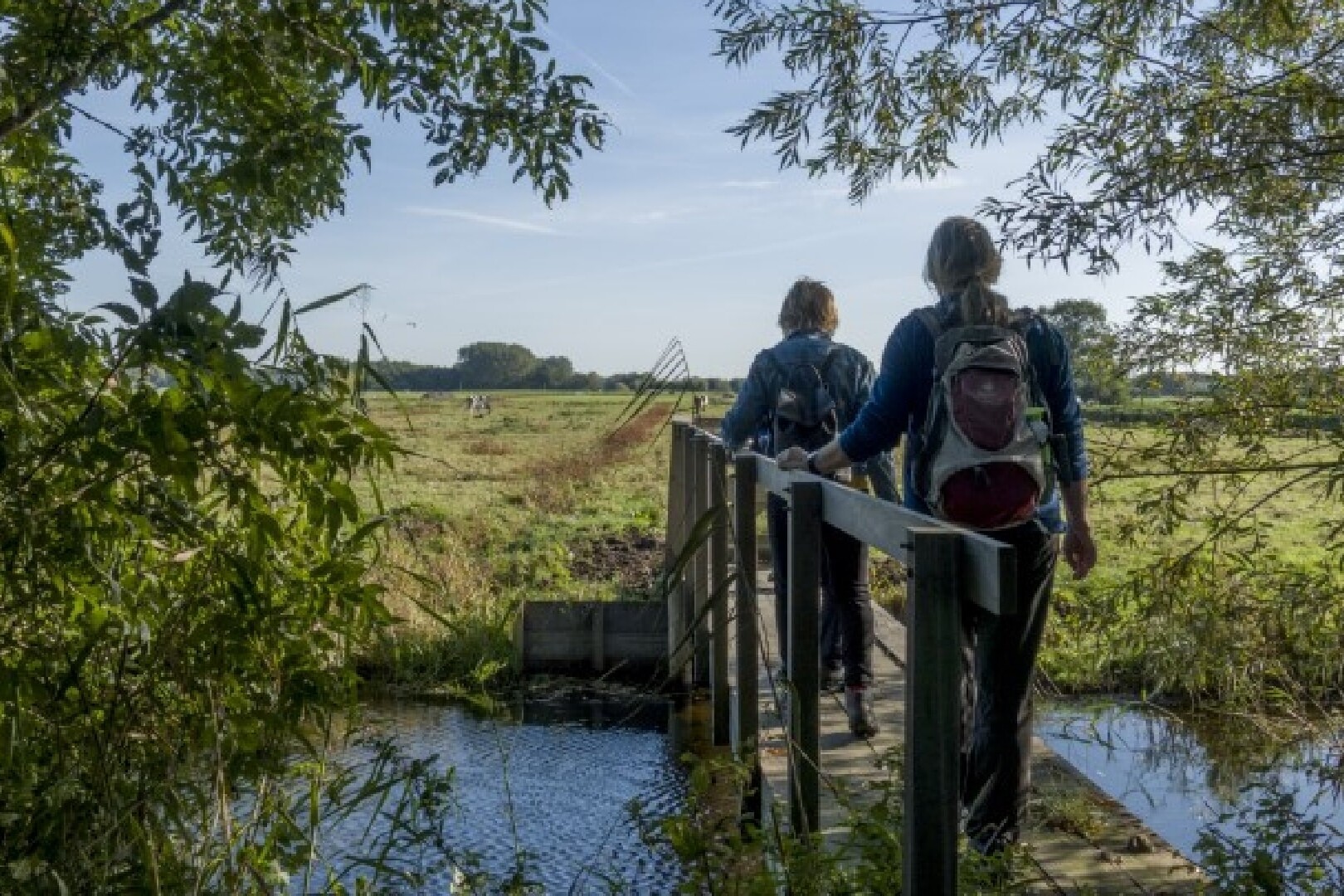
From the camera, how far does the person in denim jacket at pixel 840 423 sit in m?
5.48

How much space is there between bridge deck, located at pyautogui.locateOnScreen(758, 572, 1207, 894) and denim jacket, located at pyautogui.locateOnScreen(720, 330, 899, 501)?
1050mm

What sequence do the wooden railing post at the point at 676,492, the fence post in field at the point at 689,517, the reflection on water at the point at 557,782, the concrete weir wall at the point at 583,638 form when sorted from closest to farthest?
1. the reflection on water at the point at 557,782
2. the fence post in field at the point at 689,517
3. the wooden railing post at the point at 676,492
4. the concrete weir wall at the point at 583,638

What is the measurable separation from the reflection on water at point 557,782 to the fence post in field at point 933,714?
2195 mm

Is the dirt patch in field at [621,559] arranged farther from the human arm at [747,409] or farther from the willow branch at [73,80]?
the willow branch at [73,80]

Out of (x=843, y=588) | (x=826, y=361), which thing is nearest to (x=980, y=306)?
(x=826, y=361)

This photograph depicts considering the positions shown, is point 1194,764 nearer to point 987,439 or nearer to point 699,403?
point 987,439

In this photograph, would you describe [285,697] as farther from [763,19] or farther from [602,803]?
[602,803]

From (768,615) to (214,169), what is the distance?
501 cm

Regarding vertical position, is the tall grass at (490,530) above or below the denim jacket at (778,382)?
below

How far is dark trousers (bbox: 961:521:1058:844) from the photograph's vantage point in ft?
12.3

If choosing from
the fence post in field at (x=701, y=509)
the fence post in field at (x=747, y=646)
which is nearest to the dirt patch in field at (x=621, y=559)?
the fence post in field at (x=701, y=509)

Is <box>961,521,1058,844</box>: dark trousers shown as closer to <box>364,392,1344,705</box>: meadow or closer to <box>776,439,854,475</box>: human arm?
<box>776,439,854,475</box>: human arm

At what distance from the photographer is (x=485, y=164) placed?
4.96 metres

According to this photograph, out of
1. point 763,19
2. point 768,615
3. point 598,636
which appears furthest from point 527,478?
point 763,19
